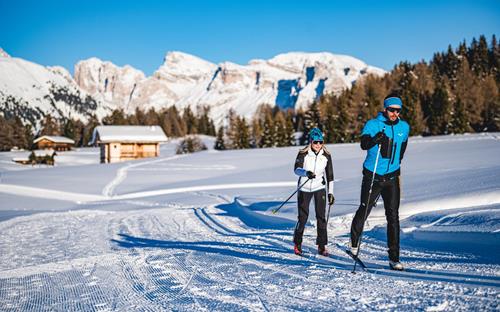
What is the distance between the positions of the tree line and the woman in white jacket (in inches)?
2102

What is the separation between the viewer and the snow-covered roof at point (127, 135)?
50875 mm

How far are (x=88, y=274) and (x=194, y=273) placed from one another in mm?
1630

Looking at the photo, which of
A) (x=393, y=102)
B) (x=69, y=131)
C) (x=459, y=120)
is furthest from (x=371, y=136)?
(x=69, y=131)

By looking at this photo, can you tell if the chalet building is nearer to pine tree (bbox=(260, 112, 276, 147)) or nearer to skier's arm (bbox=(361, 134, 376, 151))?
pine tree (bbox=(260, 112, 276, 147))

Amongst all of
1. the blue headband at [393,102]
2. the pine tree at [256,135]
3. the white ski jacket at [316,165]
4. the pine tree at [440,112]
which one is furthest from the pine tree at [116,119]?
the blue headband at [393,102]

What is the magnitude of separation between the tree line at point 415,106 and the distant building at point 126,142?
2147cm

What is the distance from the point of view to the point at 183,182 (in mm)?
24953

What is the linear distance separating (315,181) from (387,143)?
58.4 inches

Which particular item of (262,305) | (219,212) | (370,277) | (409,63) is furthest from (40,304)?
(409,63)

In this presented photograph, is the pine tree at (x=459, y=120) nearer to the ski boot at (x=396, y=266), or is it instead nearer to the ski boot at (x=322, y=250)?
the ski boot at (x=322, y=250)

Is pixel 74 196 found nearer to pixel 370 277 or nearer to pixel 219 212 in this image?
pixel 219 212

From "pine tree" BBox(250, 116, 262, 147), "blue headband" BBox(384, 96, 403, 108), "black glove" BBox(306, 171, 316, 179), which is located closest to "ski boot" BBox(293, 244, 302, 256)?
"black glove" BBox(306, 171, 316, 179)

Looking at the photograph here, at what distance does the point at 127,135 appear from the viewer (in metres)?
52.1

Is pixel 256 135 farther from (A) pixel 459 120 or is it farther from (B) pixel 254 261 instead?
(B) pixel 254 261
